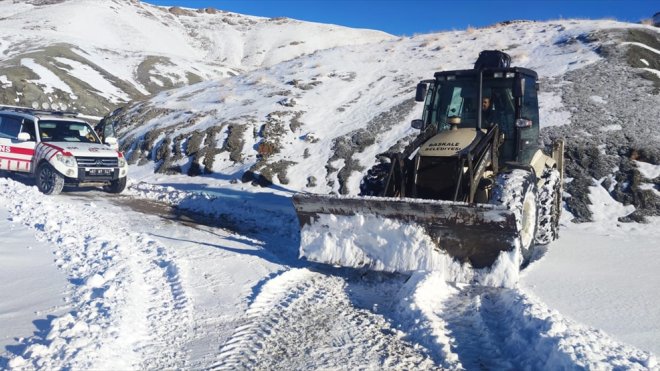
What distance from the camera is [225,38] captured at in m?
88.3

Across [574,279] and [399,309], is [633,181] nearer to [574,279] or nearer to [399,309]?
[574,279]

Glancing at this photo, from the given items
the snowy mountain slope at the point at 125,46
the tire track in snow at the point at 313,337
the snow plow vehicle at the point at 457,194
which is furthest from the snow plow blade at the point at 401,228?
the snowy mountain slope at the point at 125,46

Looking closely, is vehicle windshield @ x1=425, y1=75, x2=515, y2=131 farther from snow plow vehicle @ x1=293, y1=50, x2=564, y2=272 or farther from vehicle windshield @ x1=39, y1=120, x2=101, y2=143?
vehicle windshield @ x1=39, y1=120, x2=101, y2=143

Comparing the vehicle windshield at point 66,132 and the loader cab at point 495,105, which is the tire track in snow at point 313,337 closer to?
the loader cab at point 495,105

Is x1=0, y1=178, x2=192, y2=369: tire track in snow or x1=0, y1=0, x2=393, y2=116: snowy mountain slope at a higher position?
x1=0, y1=0, x2=393, y2=116: snowy mountain slope

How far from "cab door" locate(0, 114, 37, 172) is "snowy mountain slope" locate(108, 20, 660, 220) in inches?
167

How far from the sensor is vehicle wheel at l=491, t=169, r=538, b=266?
621 centimetres

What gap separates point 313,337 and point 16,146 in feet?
34.3

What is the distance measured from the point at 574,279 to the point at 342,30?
89.5 metres

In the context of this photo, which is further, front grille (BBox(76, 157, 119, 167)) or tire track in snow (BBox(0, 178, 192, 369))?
front grille (BBox(76, 157, 119, 167))

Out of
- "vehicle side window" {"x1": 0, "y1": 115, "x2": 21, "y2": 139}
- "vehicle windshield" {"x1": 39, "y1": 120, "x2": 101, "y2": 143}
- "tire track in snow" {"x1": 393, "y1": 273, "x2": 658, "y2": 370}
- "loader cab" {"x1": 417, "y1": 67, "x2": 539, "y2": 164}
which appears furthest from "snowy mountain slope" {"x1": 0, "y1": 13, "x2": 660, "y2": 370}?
"loader cab" {"x1": 417, "y1": 67, "x2": 539, "y2": 164}

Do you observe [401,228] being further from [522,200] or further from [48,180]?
[48,180]

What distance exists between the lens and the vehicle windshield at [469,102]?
7.77 m

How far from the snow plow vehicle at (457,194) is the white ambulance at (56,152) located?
691 centimetres
